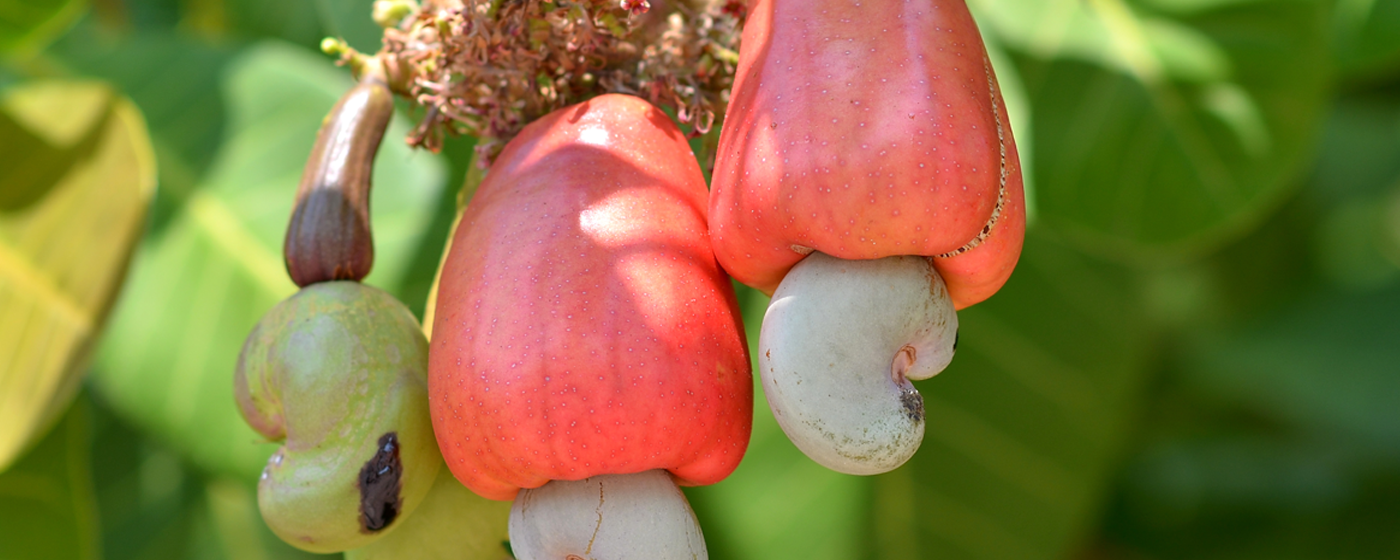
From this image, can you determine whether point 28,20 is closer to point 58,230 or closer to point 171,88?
point 171,88

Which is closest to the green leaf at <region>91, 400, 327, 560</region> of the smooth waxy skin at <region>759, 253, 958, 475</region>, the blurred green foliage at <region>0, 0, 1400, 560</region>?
the blurred green foliage at <region>0, 0, 1400, 560</region>

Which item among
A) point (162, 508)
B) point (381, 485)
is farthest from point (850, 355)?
point (162, 508)

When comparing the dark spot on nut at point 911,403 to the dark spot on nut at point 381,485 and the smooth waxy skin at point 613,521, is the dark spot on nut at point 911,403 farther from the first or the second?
the dark spot on nut at point 381,485

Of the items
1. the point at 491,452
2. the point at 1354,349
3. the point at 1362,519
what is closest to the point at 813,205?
the point at 491,452

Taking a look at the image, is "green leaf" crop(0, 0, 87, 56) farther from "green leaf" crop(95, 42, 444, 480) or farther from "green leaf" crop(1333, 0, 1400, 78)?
"green leaf" crop(1333, 0, 1400, 78)

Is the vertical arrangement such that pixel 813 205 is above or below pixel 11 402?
above

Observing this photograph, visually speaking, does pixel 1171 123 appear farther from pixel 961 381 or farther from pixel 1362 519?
pixel 1362 519
